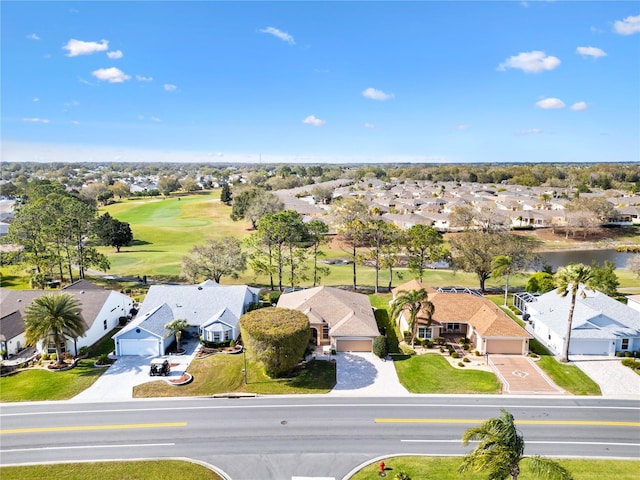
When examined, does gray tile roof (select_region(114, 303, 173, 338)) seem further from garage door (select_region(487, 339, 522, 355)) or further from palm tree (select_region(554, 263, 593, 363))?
Answer: palm tree (select_region(554, 263, 593, 363))

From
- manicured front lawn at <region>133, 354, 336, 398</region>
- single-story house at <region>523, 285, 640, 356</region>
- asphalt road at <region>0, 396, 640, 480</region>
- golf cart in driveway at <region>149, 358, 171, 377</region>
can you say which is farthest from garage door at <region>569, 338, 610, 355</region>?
golf cart in driveway at <region>149, 358, 171, 377</region>

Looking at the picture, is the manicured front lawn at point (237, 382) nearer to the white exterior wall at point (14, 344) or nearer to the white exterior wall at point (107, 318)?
the white exterior wall at point (107, 318)

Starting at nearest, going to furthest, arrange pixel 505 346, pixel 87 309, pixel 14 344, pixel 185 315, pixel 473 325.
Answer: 1. pixel 505 346
2. pixel 14 344
3. pixel 473 325
4. pixel 87 309
5. pixel 185 315

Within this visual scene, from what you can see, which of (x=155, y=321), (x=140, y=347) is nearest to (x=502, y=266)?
(x=155, y=321)

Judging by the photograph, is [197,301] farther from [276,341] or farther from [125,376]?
[276,341]

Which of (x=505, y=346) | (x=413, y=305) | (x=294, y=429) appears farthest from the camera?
(x=413, y=305)

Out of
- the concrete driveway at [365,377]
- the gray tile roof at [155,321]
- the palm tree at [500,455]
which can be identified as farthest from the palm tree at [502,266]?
the gray tile roof at [155,321]
